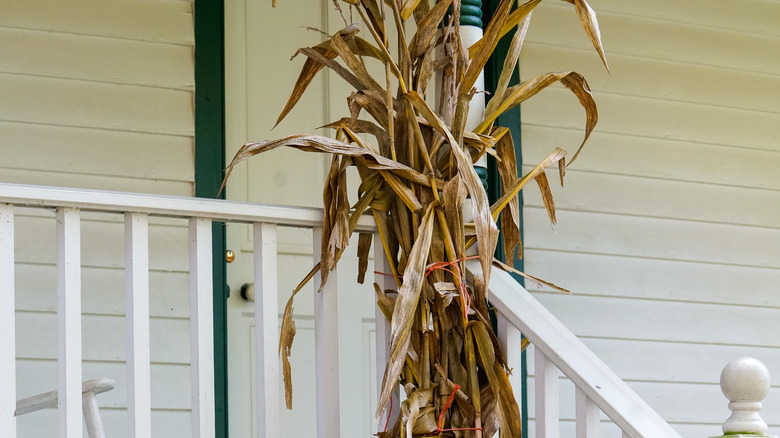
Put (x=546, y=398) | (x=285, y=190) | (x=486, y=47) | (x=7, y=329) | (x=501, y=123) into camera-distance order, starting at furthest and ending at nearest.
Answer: (x=501, y=123), (x=285, y=190), (x=486, y=47), (x=546, y=398), (x=7, y=329)

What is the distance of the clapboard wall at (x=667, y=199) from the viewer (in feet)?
12.8

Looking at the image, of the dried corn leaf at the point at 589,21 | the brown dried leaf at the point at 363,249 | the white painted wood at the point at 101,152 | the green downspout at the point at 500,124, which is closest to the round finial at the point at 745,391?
the dried corn leaf at the point at 589,21

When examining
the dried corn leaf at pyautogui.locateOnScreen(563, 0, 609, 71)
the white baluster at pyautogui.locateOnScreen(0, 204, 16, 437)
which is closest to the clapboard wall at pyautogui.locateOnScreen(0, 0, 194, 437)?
the white baluster at pyautogui.locateOnScreen(0, 204, 16, 437)

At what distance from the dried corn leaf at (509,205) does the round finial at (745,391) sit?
1.82ft

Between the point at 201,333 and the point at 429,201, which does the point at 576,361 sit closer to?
the point at 429,201

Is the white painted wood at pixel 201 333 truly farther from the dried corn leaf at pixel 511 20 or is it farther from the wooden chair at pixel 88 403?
the dried corn leaf at pixel 511 20

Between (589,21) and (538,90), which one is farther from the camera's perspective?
(538,90)

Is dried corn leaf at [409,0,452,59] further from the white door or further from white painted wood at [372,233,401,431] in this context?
the white door

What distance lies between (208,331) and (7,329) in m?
0.39

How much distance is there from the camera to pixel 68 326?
190 centimetres

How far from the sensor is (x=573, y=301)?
3877 millimetres

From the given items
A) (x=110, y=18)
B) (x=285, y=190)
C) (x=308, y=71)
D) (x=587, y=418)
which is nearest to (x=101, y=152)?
(x=110, y=18)

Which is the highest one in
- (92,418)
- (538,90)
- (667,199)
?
(538,90)

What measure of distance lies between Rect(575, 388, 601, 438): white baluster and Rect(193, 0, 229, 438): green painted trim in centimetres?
166
